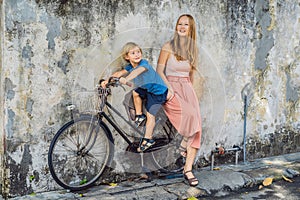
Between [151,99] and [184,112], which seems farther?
[184,112]

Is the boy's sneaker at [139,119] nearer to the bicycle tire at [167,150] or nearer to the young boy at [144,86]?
the young boy at [144,86]

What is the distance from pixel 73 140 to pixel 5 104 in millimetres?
884

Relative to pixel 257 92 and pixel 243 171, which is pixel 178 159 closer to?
pixel 243 171

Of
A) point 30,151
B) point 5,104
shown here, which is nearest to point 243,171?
point 30,151

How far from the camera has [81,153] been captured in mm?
5199

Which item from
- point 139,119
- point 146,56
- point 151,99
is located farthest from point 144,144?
point 146,56

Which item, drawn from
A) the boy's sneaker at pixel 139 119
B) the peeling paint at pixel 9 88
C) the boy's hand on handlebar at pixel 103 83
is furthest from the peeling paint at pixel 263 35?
the peeling paint at pixel 9 88

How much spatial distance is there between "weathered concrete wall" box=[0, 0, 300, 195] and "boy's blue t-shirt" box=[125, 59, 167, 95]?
298 mm

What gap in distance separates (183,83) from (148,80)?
1.93 feet

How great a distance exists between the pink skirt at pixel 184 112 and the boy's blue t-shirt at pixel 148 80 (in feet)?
0.93

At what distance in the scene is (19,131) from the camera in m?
4.82

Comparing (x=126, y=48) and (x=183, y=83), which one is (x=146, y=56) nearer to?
(x=126, y=48)

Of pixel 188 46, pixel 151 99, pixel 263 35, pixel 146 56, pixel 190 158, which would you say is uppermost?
pixel 263 35

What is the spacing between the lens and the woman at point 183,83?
559cm
